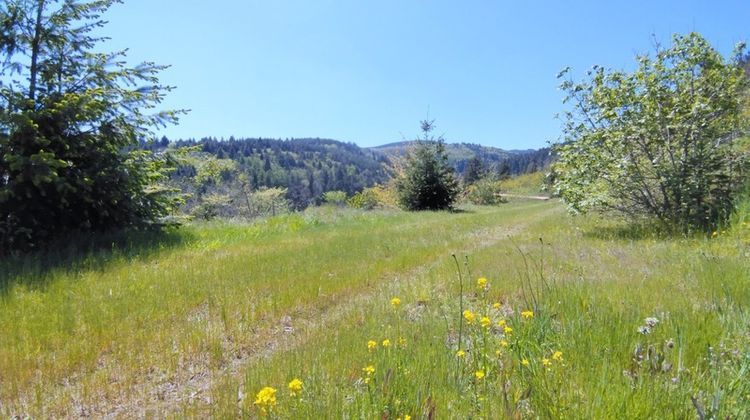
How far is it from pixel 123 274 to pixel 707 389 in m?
7.79

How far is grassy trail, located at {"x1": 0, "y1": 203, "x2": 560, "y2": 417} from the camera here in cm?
349

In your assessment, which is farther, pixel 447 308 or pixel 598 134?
pixel 598 134

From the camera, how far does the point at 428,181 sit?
96.0ft

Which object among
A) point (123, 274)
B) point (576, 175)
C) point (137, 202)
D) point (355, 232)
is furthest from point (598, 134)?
point (137, 202)

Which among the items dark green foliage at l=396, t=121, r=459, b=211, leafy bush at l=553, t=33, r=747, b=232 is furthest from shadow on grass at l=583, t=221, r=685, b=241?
dark green foliage at l=396, t=121, r=459, b=211

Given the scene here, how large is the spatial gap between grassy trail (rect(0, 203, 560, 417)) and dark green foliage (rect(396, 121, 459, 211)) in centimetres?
1988

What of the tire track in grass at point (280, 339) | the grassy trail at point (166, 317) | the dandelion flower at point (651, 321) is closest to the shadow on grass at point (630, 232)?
the grassy trail at point (166, 317)

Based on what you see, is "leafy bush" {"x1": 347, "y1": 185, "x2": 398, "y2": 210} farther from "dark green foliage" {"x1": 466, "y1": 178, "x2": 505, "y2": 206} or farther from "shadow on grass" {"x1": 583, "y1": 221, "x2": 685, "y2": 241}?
"shadow on grass" {"x1": 583, "y1": 221, "x2": 685, "y2": 241}

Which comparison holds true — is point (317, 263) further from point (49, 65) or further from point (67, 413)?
point (49, 65)

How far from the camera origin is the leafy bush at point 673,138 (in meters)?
9.30

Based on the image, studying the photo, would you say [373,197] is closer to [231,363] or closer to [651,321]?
[231,363]

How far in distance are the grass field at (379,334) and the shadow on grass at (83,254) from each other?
6 cm

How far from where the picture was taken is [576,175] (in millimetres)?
11391

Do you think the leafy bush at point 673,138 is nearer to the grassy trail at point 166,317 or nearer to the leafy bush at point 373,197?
the grassy trail at point 166,317
